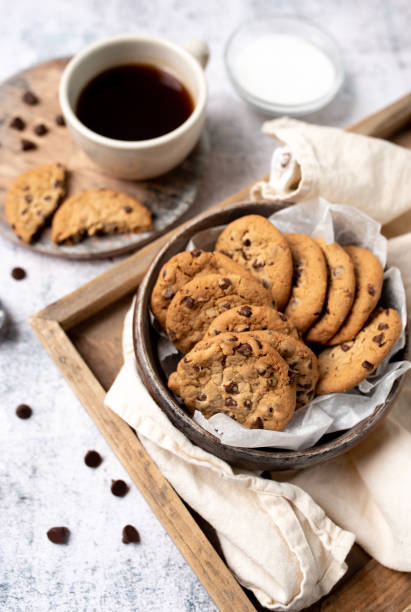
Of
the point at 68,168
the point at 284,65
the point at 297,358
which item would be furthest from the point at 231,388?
the point at 284,65

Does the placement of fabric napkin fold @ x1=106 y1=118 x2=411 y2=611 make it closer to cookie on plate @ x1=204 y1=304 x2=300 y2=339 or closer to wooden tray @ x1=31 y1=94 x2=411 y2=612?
wooden tray @ x1=31 y1=94 x2=411 y2=612

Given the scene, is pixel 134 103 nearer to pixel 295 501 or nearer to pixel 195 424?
pixel 195 424

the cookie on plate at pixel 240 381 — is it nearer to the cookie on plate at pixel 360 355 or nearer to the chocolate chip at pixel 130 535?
the cookie on plate at pixel 360 355

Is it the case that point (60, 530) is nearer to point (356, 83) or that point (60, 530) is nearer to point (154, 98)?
point (154, 98)

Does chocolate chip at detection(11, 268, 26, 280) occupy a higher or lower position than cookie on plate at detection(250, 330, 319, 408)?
lower

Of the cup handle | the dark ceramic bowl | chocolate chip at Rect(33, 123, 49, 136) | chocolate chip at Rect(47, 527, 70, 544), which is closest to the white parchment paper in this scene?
the dark ceramic bowl

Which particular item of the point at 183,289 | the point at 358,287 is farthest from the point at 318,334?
the point at 183,289

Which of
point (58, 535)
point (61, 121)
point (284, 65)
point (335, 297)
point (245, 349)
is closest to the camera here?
point (245, 349)
